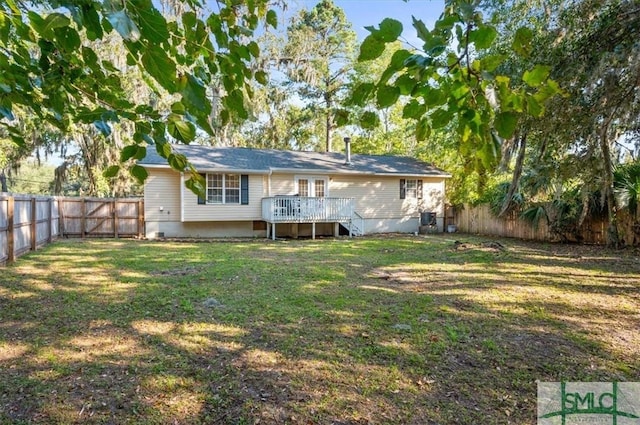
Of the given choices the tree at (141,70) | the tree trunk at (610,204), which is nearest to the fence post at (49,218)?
the tree at (141,70)

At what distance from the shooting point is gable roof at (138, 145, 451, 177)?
14.0 metres

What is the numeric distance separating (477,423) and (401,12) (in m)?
2.62

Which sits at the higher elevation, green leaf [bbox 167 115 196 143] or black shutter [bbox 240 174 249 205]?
black shutter [bbox 240 174 249 205]

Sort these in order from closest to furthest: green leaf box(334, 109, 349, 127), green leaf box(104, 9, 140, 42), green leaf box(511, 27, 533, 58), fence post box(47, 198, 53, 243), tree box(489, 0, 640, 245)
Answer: green leaf box(104, 9, 140, 42) < green leaf box(511, 27, 533, 58) < green leaf box(334, 109, 349, 127) < tree box(489, 0, 640, 245) < fence post box(47, 198, 53, 243)

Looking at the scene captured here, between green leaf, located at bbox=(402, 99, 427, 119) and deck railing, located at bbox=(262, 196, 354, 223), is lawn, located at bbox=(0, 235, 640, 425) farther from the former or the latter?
deck railing, located at bbox=(262, 196, 354, 223)

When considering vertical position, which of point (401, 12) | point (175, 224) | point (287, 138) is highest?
point (287, 138)

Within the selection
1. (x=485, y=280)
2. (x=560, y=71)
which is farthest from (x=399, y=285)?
(x=560, y=71)

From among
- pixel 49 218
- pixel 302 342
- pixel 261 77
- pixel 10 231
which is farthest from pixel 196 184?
pixel 49 218

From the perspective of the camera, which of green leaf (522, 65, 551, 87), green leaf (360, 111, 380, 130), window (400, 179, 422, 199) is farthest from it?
window (400, 179, 422, 199)

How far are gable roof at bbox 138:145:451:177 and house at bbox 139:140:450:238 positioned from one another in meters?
0.04

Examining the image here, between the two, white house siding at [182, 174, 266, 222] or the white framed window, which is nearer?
white house siding at [182, 174, 266, 222]

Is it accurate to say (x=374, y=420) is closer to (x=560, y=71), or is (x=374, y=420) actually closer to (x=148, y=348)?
(x=148, y=348)

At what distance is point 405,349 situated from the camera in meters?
3.52

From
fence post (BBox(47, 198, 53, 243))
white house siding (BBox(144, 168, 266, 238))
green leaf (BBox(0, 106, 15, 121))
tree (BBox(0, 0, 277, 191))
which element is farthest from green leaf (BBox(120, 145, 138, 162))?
white house siding (BBox(144, 168, 266, 238))
